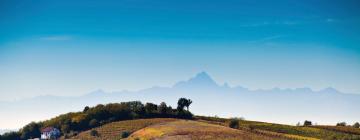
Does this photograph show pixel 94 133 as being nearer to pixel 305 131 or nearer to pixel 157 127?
pixel 157 127

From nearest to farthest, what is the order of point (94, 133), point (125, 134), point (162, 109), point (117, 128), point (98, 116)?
point (125, 134) → point (94, 133) → point (117, 128) → point (98, 116) → point (162, 109)

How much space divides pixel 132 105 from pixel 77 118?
80.6 feet

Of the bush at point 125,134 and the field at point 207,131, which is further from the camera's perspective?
the bush at point 125,134

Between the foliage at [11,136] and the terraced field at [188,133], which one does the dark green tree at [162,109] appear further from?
the foliage at [11,136]

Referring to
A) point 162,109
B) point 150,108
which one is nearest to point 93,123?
point 150,108

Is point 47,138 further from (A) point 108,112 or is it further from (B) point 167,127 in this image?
(B) point 167,127

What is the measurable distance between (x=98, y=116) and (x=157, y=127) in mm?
37727

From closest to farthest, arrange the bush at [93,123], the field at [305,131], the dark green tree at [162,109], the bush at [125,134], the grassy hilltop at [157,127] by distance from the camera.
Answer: the grassy hilltop at [157,127] < the field at [305,131] < the bush at [125,134] < the bush at [93,123] < the dark green tree at [162,109]

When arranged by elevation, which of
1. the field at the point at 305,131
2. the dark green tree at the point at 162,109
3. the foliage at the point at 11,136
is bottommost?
the foliage at the point at 11,136

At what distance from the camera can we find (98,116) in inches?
7151

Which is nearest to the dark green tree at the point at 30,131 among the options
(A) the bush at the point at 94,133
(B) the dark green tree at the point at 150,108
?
(A) the bush at the point at 94,133

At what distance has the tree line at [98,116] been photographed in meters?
175

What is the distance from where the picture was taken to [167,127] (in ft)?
481

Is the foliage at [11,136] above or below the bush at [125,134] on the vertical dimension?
below
